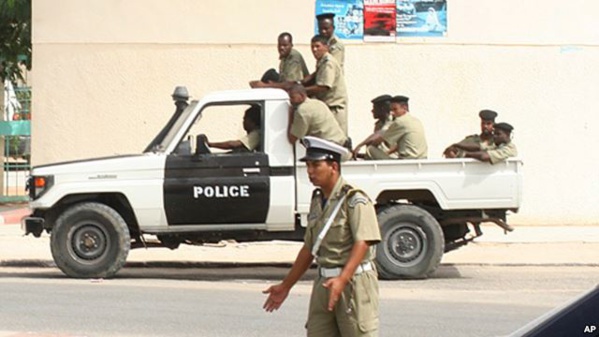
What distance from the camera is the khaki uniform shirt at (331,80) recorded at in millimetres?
12414

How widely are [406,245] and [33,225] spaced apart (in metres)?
4.17

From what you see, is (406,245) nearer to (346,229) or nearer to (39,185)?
(39,185)

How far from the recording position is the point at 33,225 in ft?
40.3

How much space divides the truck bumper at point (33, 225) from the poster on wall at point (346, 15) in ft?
22.9

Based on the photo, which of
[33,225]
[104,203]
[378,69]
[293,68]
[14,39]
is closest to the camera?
[33,225]

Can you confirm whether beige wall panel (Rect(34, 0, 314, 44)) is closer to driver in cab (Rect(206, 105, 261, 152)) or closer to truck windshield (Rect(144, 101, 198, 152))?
truck windshield (Rect(144, 101, 198, 152))

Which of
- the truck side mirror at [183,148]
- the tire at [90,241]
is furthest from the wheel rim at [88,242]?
the truck side mirror at [183,148]

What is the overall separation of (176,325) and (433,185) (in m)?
3.97

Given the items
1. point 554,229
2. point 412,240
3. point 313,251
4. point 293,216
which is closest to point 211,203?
point 293,216

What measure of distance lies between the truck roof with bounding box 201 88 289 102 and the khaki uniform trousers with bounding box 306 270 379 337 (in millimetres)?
6489

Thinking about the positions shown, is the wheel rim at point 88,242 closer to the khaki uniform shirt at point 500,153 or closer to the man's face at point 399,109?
the man's face at point 399,109

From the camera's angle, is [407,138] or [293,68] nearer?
[407,138]

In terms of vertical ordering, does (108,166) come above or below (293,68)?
below

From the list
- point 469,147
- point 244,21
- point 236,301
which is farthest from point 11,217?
point 469,147
